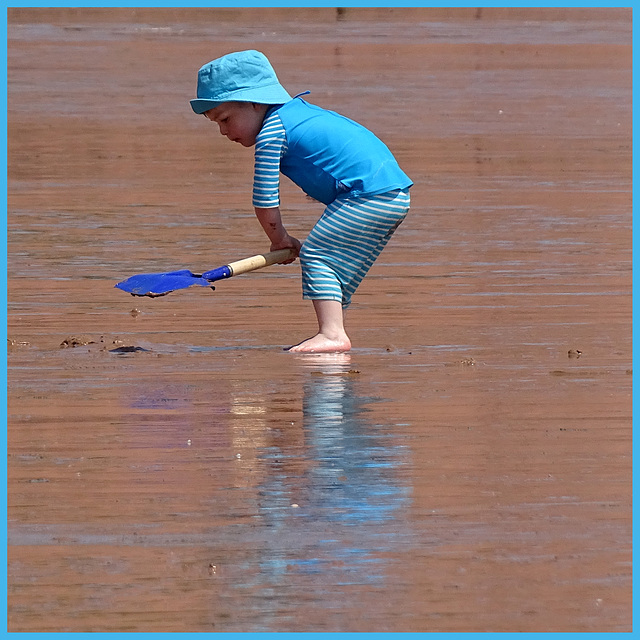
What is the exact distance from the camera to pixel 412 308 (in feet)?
20.1

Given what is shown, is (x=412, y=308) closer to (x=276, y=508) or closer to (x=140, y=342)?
(x=140, y=342)

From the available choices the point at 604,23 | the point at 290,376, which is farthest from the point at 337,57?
the point at 290,376

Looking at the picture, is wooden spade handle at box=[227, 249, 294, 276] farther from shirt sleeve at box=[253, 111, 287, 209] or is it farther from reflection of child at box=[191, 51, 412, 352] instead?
shirt sleeve at box=[253, 111, 287, 209]

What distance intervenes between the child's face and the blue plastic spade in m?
0.45

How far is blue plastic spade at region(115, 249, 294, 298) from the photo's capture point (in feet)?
18.2

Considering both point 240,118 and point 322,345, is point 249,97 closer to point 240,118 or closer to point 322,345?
point 240,118

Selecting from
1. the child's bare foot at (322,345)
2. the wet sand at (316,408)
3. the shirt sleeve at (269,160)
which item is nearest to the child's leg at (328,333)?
the child's bare foot at (322,345)

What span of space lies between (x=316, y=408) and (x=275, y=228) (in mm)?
1290

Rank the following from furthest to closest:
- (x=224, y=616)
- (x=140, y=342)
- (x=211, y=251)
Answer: (x=211, y=251)
(x=140, y=342)
(x=224, y=616)

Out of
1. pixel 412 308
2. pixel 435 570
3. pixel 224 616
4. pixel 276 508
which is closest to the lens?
pixel 224 616

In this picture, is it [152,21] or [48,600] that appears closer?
[48,600]

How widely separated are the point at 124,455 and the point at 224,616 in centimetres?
108

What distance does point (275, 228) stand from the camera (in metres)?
5.59

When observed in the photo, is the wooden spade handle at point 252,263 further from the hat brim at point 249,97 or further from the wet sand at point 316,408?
the hat brim at point 249,97
